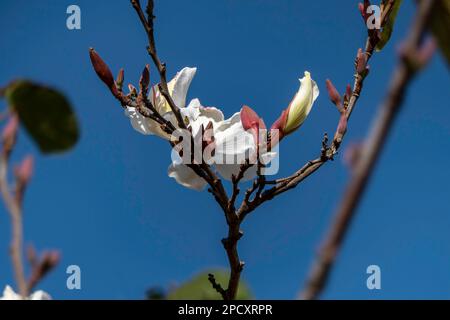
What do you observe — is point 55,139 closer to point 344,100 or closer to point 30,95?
point 30,95

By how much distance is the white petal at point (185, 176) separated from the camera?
0.77 meters

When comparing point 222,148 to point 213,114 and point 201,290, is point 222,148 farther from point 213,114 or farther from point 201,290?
point 201,290

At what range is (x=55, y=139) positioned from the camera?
1.68ft

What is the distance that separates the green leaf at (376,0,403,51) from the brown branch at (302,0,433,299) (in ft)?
2.43

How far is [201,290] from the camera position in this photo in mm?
1135

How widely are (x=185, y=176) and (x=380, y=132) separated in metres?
0.64

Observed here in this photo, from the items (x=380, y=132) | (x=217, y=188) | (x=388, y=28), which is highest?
(x=388, y=28)

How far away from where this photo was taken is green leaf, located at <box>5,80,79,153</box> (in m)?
0.51

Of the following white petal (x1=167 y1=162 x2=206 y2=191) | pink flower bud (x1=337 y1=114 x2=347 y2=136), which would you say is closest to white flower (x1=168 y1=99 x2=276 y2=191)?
white petal (x1=167 y1=162 x2=206 y2=191)

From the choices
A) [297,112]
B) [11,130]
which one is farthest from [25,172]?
[297,112]

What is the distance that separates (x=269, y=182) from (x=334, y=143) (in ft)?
0.35

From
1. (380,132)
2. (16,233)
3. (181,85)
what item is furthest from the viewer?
(181,85)
